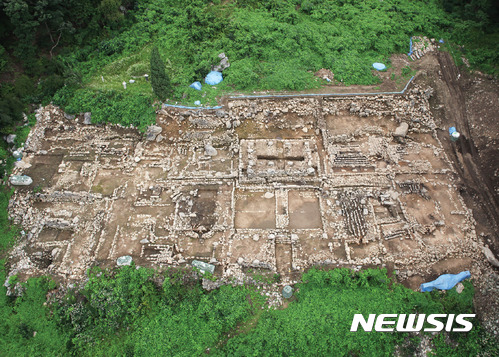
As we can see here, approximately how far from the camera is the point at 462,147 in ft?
79.7

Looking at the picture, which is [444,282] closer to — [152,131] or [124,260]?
[124,260]

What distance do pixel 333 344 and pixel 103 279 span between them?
39.7 feet

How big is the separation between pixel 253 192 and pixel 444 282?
1167 cm

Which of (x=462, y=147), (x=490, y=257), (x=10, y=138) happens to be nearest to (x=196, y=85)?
(x=10, y=138)

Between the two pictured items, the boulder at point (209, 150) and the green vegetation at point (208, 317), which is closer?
the green vegetation at point (208, 317)

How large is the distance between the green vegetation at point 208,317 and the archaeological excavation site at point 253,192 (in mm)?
1131

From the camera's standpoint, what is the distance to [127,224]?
2073cm

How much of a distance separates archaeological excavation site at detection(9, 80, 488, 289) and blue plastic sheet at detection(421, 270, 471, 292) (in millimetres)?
567

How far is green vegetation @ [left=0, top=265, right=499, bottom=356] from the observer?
16.2 metres

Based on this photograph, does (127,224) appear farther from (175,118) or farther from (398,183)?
(398,183)

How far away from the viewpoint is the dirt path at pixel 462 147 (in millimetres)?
21516

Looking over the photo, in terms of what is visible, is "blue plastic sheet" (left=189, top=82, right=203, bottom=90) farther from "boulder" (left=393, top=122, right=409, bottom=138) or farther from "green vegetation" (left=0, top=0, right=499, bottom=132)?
"boulder" (left=393, top=122, right=409, bottom=138)

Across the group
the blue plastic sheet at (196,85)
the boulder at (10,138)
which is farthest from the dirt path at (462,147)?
the boulder at (10,138)

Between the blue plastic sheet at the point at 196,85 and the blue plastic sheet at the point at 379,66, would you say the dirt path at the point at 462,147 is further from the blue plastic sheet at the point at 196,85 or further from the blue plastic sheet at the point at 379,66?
the blue plastic sheet at the point at 196,85
